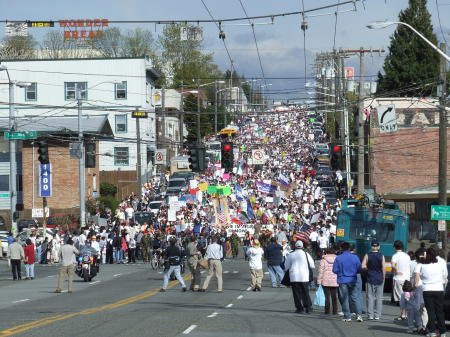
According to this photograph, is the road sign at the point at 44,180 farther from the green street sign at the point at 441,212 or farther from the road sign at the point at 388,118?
the green street sign at the point at 441,212

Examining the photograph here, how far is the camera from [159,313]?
20.8m

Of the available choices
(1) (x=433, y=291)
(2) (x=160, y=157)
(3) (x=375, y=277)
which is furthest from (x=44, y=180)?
(1) (x=433, y=291)

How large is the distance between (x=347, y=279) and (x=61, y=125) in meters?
52.0

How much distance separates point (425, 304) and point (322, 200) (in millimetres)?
46504

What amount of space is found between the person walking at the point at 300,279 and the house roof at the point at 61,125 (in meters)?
44.8

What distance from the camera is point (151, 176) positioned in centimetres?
8494

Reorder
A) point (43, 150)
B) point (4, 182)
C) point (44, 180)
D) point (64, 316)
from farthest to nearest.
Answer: point (4, 182), point (44, 180), point (43, 150), point (64, 316)

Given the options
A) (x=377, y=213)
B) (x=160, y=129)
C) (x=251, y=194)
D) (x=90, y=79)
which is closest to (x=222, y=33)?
(x=377, y=213)

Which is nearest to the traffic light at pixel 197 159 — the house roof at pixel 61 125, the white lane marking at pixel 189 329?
the white lane marking at pixel 189 329

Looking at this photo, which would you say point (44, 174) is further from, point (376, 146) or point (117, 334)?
point (117, 334)

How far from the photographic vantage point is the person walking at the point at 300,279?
21.6 metres

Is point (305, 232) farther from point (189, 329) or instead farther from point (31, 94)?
point (31, 94)

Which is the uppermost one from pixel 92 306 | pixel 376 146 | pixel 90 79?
pixel 90 79

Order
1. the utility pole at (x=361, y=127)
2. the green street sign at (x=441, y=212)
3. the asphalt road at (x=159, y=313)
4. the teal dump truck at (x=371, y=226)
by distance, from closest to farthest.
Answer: the asphalt road at (x=159, y=313) < the teal dump truck at (x=371, y=226) < the green street sign at (x=441, y=212) < the utility pole at (x=361, y=127)
